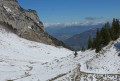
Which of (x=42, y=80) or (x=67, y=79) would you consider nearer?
(x=67, y=79)

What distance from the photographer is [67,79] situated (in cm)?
2570

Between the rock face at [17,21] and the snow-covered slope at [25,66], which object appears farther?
the rock face at [17,21]

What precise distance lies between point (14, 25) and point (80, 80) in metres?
117

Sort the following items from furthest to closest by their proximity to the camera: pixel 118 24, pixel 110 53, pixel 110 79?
pixel 118 24
pixel 110 53
pixel 110 79

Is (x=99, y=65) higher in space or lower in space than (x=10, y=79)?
higher

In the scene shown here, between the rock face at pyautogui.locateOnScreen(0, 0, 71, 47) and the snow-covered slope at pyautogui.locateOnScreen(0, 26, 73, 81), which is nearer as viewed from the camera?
the snow-covered slope at pyautogui.locateOnScreen(0, 26, 73, 81)

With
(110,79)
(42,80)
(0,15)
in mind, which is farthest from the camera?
(0,15)

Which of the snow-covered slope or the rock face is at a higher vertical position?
the rock face

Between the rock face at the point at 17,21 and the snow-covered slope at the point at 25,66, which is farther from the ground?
the rock face at the point at 17,21

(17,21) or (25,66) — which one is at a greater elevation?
(17,21)

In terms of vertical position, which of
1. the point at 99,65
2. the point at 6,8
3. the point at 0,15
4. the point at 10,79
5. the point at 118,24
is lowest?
the point at 10,79

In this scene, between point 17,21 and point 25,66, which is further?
point 17,21

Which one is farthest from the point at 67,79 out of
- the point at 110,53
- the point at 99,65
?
the point at 110,53

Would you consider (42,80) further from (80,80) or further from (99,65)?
(99,65)
